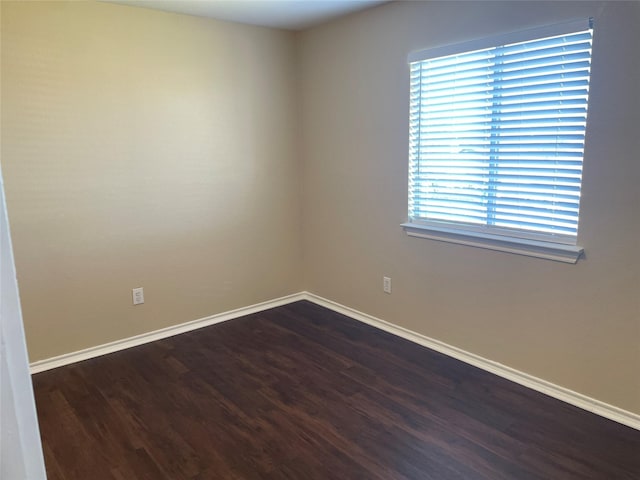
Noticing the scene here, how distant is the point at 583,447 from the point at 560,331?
599 mm

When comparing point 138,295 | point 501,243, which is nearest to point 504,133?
point 501,243

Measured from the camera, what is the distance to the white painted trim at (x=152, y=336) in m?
2.98

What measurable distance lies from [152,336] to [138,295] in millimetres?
330

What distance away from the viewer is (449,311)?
3.03m

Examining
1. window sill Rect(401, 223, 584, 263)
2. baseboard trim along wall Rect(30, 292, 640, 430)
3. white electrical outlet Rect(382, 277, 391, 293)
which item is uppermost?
window sill Rect(401, 223, 584, 263)

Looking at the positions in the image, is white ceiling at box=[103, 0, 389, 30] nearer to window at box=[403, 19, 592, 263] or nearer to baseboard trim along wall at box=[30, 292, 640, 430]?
window at box=[403, 19, 592, 263]

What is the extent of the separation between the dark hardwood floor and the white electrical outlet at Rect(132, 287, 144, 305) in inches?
12.6

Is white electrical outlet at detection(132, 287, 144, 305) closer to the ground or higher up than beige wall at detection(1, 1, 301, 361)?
closer to the ground

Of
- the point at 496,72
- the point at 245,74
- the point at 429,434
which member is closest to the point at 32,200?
the point at 245,74

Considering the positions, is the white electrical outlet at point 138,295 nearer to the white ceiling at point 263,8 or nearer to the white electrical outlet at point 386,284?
the white electrical outlet at point 386,284

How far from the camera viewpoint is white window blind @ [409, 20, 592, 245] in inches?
90.3

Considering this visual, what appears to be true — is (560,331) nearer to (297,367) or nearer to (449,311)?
(449,311)

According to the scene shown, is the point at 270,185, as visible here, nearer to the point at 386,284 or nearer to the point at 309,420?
the point at 386,284

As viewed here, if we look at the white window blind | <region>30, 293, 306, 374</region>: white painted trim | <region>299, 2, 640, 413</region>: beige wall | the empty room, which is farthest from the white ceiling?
<region>30, 293, 306, 374</region>: white painted trim
